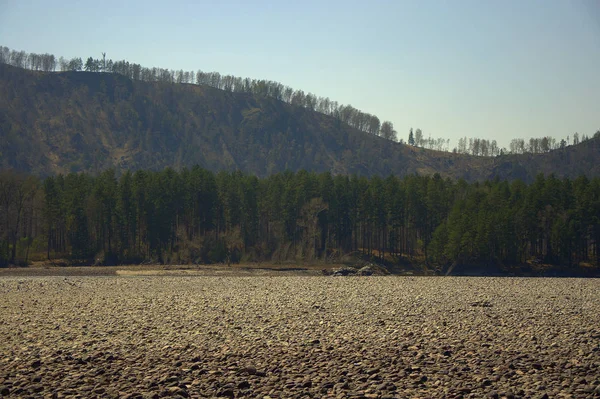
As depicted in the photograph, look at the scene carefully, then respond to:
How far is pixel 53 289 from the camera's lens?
1524 inches

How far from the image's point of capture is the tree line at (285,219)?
250 ft

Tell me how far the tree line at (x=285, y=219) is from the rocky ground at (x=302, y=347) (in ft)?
150

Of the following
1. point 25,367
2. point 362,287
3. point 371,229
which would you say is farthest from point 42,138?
point 25,367

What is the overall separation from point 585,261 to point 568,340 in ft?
222

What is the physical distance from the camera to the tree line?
76312mm

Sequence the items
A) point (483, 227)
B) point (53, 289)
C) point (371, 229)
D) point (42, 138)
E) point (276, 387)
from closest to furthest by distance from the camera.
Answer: point (276, 387) → point (53, 289) → point (483, 227) → point (371, 229) → point (42, 138)

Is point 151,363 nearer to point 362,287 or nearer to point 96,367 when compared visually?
point 96,367

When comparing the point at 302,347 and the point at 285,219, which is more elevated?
the point at 285,219

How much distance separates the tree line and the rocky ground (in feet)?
150

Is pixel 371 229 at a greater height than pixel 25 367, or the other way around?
pixel 371 229

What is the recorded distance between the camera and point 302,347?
795 inches

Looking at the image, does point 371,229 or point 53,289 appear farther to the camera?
point 371,229

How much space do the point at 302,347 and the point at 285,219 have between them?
6395 centimetres

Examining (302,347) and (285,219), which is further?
(285,219)
